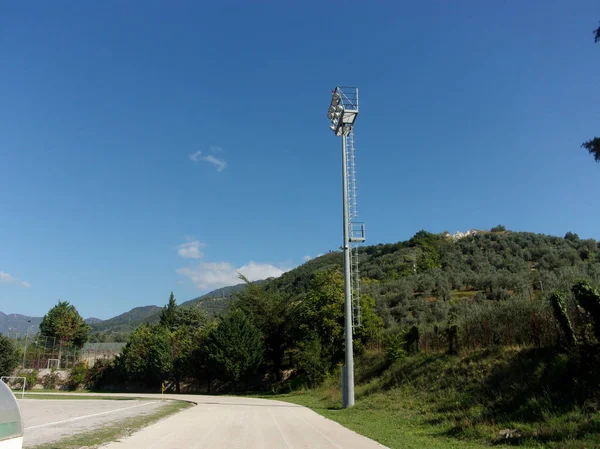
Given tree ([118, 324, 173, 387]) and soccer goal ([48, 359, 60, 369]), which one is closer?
tree ([118, 324, 173, 387])

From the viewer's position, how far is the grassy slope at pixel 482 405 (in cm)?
1018

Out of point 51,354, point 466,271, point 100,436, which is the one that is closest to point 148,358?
point 51,354

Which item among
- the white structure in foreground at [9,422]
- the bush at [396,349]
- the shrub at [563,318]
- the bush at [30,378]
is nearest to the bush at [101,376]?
the bush at [30,378]

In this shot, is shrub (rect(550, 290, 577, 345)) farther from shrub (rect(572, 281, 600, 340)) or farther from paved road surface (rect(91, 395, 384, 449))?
paved road surface (rect(91, 395, 384, 449))

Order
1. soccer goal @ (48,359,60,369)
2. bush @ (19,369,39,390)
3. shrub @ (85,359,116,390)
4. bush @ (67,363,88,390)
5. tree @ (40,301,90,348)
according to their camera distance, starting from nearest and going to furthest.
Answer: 1. bush @ (19,369,39,390)
2. bush @ (67,363,88,390)
3. shrub @ (85,359,116,390)
4. soccer goal @ (48,359,60,369)
5. tree @ (40,301,90,348)

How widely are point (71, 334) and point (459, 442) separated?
73390mm

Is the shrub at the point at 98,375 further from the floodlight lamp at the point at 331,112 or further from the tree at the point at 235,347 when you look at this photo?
the floodlight lamp at the point at 331,112

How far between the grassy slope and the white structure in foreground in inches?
347

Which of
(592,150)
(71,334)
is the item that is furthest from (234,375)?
(71,334)

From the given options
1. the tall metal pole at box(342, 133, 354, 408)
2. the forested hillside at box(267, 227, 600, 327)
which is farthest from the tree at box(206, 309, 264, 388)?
the tall metal pole at box(342, 133, 354, 408)

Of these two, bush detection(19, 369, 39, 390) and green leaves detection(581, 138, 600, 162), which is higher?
green leaves detection(581, 138, 600, 162)

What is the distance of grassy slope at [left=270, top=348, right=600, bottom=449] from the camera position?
1018 centimetres

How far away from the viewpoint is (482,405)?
45.1 feet

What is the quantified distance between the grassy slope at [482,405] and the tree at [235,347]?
19.0 metres
